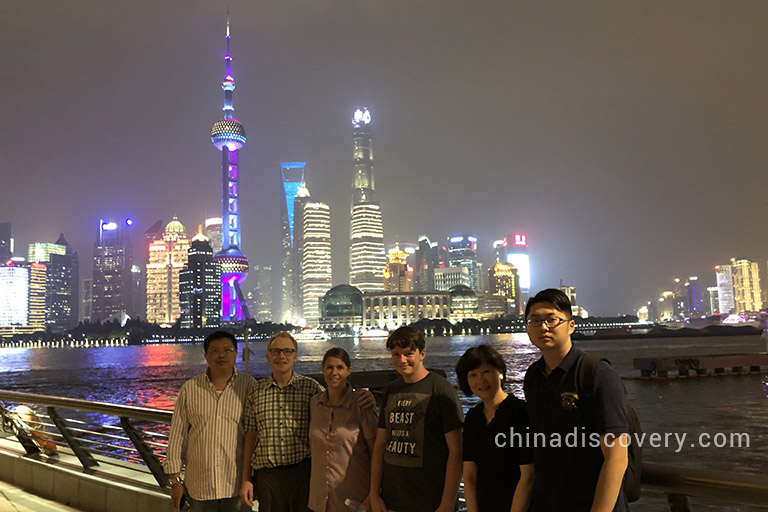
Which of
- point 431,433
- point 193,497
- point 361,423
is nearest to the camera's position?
point 431,433

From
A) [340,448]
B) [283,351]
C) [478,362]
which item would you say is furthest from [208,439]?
[478,362]

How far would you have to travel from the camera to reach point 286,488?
4766mm

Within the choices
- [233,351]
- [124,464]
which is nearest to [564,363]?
[233,351]

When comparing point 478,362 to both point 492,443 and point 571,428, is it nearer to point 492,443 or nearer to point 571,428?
point 492,443

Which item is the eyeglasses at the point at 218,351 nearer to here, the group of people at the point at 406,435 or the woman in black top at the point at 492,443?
the group of people at the point at 406,435

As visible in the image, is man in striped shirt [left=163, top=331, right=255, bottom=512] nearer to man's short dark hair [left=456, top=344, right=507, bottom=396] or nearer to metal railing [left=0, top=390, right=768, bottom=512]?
metal railing [left=0, top=390, right=768, bottom=512]

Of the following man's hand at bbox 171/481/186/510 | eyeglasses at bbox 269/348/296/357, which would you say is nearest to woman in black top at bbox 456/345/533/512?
eyeglasses at bbox 269/348/296/357

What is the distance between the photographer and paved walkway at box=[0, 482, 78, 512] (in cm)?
737

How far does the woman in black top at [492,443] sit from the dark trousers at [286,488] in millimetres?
1618

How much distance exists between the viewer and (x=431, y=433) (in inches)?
158

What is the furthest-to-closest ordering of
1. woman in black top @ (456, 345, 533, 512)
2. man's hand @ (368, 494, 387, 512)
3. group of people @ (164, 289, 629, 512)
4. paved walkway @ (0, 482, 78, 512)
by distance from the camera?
paved walkway @ (0, 482, 78, 512), man's hand @ (368, 494, 387, 512), woman in black top @ (456, 345, 533, 512), group of people @ (164, 289, 629, 512)

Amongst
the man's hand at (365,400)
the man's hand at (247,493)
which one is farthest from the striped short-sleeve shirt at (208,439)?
the man's hand at (365,400)

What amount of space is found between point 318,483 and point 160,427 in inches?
1004

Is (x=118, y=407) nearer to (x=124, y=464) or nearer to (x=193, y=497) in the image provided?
(x=124, y=464)
